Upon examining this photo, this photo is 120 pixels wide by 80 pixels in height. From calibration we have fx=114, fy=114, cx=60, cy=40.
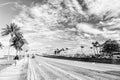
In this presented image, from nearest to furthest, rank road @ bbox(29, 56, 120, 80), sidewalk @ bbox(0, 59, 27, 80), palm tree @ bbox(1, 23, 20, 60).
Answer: road @ bbox(29, 56, 120, 80), sidewalk @ bbox(0, 59, 27, 80), palm tree @ bbox(1, 23, 20, 60)

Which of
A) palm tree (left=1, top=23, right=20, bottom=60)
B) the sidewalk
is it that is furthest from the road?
palm tree (left=1, top=23, right=20, bottom=60)

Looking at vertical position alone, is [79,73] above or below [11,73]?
above

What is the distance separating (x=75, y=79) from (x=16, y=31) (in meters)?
41.5

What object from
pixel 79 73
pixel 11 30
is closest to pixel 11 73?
pixel 79 73

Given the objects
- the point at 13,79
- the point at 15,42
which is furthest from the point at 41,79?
the point at 15,42

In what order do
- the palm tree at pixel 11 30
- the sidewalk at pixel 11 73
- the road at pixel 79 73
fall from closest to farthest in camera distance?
the road at pixel 79 73
the sidewalk at pixel 11 73
the palm tree at pixel 11 30

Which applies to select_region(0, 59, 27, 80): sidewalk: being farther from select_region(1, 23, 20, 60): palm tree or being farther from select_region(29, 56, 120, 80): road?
select_region(1, 23, 20, 60): palm tree

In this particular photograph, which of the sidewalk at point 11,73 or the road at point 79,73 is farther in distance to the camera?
the sidewalk at point 11,73

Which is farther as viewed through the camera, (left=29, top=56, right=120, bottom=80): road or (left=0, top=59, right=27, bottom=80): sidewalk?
(left=0, top=59, right=27, bottom=80): sidewalk

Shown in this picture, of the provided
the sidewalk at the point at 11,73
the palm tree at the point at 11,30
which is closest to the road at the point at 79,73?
the sidewalk at the point at 11,73

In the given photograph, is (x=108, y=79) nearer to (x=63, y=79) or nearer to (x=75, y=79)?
(x=75, y=79)

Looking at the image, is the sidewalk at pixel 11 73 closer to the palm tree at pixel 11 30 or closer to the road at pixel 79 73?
the road at pixel 79 73

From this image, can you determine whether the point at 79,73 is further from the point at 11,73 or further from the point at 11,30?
the point at 11,30

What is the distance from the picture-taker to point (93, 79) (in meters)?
9.23
